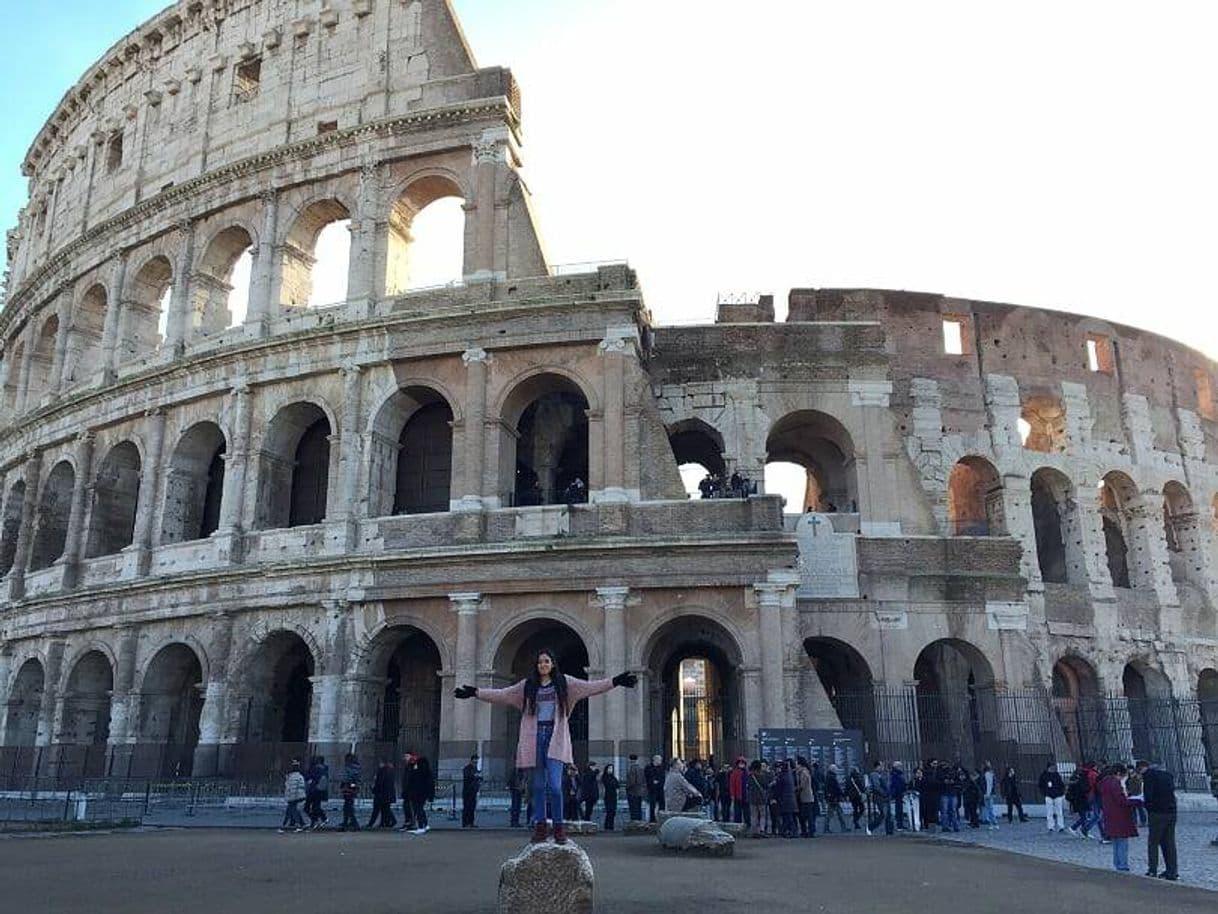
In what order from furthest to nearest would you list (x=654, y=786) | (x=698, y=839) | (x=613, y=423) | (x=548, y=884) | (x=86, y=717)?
1. (x=86, y=717)
2. (x=613, y=423)
3. (x=654, y=786)
4. (x=698, y=839)
5. (x=548, y=884)

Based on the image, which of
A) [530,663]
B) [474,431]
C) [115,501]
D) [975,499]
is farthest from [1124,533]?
[115,501]

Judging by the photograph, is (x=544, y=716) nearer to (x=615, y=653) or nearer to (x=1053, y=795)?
(x=1053, y=795)

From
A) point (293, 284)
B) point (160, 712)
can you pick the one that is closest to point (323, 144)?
point (293, 284)

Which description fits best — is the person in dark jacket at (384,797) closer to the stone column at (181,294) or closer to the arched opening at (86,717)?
the arched opening at (86,717)

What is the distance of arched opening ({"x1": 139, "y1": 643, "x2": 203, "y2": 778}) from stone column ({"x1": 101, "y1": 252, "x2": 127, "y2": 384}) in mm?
7440

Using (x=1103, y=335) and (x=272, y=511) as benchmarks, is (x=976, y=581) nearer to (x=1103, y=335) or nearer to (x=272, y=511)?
(x=1103, y=335)

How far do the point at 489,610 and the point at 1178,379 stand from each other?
21.5 meters

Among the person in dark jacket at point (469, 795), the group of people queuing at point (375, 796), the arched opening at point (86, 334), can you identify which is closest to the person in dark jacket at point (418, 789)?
the group of people queuing at point (375, 796)

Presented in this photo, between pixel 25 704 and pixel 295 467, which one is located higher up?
pixel 295 467

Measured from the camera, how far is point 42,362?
2912cm

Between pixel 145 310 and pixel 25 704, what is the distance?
10.1 m

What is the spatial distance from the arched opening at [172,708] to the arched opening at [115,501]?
369cm

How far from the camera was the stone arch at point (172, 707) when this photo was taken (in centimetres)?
2075

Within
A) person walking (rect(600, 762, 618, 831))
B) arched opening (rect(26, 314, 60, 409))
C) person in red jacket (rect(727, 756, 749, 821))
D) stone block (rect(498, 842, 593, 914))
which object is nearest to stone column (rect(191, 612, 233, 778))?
person walking (rect(600, 762, 618, 831))
